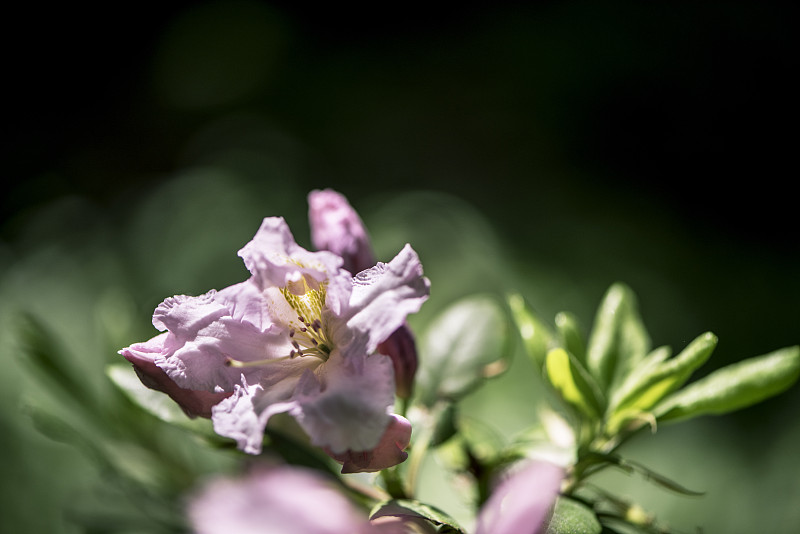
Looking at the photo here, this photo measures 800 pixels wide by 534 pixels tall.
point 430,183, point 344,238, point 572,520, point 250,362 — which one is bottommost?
point 572,520

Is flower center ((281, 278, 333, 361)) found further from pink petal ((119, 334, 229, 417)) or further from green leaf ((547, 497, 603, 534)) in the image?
green leaf ((547, 497, 603, 534))

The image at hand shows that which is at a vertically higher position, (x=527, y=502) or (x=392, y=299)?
(x=392, y=299)

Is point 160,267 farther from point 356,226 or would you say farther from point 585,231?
point 585,231

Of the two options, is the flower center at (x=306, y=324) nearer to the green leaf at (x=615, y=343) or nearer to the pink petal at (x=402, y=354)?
the pink petal at (x=402, y=354)

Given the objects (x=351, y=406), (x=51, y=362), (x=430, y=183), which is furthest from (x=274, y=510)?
(x=430, y=183)

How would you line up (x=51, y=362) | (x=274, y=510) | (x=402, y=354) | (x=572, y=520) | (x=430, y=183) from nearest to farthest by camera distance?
(x=274, y=510) < (x=572, y=520) < (x=402, y=354) < (x=51, y=362) < (x=430, y=183)

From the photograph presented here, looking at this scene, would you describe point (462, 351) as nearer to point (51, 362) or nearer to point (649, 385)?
point (649, 385)
